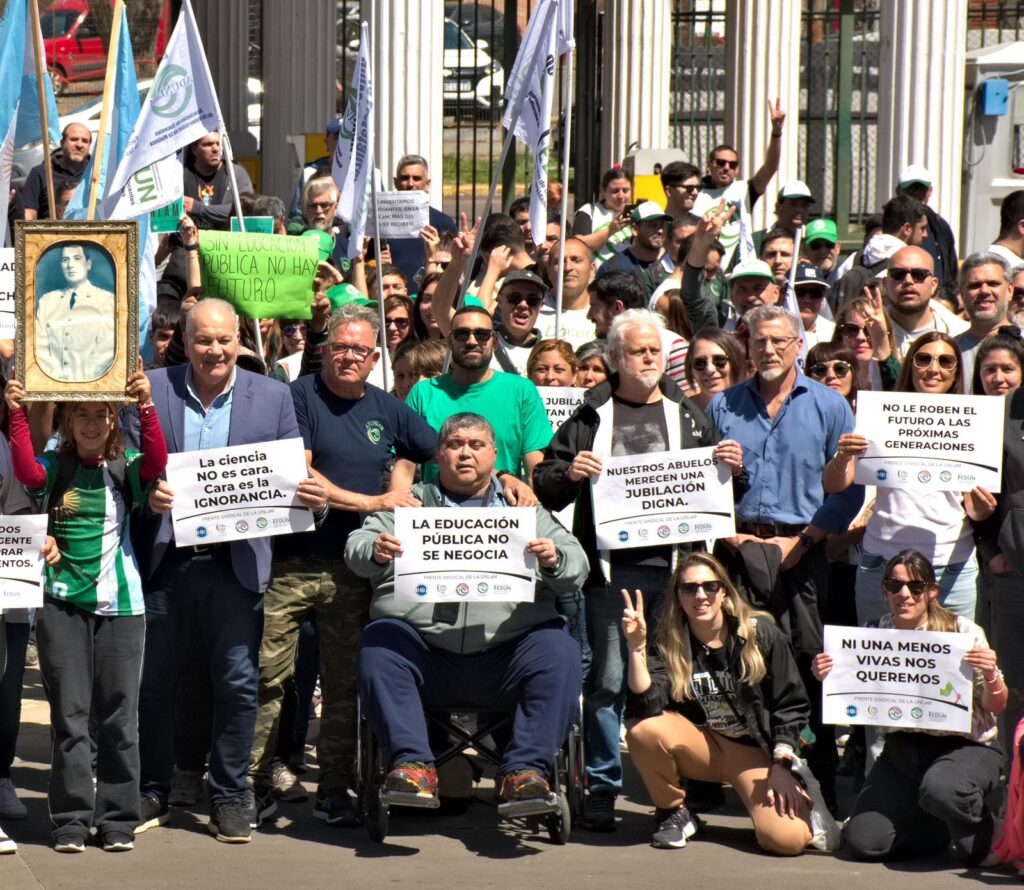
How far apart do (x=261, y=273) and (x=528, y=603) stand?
2.64 metres

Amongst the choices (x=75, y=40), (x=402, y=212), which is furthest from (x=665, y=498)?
(x=75, y=40)

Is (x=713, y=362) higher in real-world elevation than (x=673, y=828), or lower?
higher

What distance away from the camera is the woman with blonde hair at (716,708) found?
26.7 feet

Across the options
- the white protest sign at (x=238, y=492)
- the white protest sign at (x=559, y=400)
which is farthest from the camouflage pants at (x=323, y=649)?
the white protest sign at (x=559, y=400)

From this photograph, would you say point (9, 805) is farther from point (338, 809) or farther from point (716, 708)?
point (716, 708)

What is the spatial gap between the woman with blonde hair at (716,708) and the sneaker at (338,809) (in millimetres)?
1205

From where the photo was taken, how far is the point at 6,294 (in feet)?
31.2

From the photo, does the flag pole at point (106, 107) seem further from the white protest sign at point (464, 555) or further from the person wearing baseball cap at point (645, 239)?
the person wearing baseball cap at point (645, 239)

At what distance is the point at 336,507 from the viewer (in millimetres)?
8484

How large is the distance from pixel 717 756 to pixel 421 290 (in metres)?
4.07

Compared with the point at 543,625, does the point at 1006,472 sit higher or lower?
higher

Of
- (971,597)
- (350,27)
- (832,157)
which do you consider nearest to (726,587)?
(971,597)

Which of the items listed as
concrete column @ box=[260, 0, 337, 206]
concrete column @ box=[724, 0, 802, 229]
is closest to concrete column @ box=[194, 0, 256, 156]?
concrete column @ box=[260, 0, 337, 206]

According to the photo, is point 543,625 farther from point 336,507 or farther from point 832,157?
point 832,157
